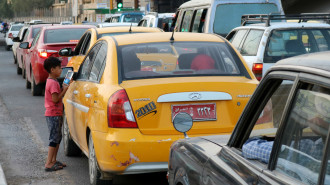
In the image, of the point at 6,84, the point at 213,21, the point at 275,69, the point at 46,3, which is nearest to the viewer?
the point at 275,69

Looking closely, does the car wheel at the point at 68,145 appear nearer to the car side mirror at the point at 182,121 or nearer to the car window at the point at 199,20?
the car side mirror at the point at 182,121

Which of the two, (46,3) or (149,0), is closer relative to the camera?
(149,0)

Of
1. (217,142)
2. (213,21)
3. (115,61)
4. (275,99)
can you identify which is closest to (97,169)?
(115,61)

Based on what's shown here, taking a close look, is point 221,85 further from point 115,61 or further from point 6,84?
point 6,84

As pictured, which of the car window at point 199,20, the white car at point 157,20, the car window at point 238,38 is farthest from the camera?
the white car at point 157,20

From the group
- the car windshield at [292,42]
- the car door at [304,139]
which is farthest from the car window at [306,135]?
the car windshield at [292,42]

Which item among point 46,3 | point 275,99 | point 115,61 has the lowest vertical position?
point 46,3

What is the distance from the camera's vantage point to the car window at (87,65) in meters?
7.93

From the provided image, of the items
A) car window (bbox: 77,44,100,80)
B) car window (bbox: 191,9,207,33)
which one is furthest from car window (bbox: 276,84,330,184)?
car window (bbox: 191,9,207,33)

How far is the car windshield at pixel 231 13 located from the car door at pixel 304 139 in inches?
538

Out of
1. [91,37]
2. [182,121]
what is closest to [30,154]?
[91,37]

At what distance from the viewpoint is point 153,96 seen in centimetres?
629

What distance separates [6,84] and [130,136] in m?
15.0

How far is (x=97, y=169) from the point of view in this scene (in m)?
6.77
